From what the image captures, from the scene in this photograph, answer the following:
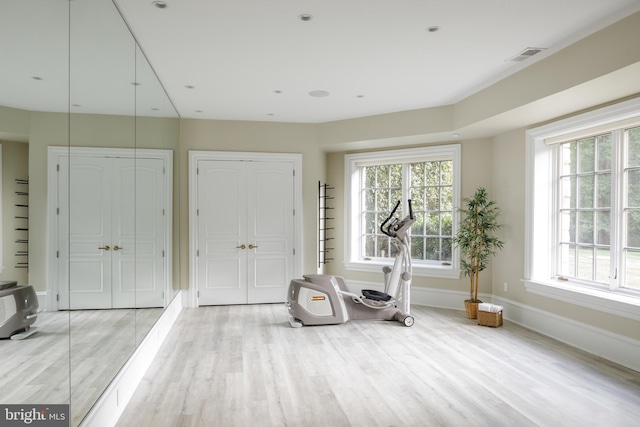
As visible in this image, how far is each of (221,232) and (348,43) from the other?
11.8 feet

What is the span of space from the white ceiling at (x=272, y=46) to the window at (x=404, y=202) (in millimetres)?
1562

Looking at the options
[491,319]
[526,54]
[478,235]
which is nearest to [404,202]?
[478,235]

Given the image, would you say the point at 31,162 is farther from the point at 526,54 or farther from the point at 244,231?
the point at 244,231

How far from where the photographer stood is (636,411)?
2.94 meters

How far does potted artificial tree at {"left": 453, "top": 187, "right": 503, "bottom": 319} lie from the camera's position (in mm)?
5520

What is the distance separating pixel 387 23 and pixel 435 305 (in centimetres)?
429

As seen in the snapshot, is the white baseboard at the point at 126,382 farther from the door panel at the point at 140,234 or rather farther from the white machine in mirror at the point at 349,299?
the white machine in mirror at the point at 349,299

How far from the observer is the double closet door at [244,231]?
6.29 m

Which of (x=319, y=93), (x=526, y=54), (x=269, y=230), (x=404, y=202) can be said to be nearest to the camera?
(x=526, y=54)

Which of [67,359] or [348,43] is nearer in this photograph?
[67,359]

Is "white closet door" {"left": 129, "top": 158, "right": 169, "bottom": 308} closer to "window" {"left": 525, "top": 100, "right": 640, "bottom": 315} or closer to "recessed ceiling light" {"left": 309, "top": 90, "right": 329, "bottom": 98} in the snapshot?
"recessed ceiling light" {"left": 309, "top": 90, "right": 329, "bottom": 98}

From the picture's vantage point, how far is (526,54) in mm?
3805

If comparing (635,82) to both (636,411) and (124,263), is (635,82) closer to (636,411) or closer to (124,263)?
(636,411)

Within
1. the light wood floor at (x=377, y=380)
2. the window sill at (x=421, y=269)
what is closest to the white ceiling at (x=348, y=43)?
the window sill at (x=421, y=269)
